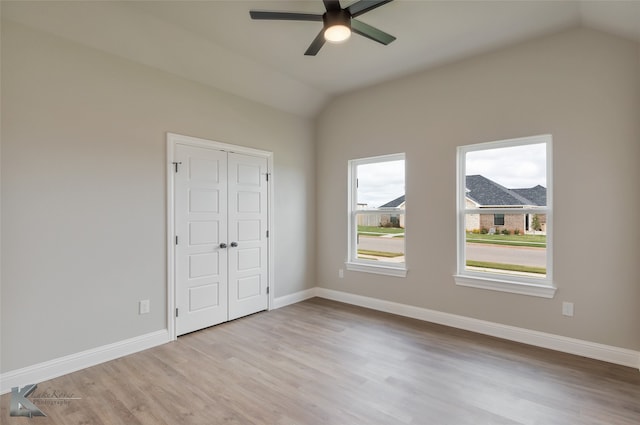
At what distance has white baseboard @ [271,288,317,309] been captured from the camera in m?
4.57

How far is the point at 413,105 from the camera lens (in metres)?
→ 4.09

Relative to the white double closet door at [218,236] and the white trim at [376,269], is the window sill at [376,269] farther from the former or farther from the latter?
the white double closet door at [218,236]

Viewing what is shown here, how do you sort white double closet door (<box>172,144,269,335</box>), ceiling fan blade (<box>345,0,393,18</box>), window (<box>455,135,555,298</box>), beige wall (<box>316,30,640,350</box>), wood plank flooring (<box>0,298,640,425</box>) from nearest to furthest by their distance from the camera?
wood plank flooring (<box>0,298,640,425</box>) → ceiling fan blade (<box>345,0,393,18</box>) → beige wall (<box>316,30,640,350</box>) → window (<box>455,135,555,298</box>) → white double closet door (<box>172,144,269,335</box>)

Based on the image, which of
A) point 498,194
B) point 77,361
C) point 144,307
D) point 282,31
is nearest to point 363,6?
point 282,31

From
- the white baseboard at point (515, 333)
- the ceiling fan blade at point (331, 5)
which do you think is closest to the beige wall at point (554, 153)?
the white baseboard at point (515, 333)

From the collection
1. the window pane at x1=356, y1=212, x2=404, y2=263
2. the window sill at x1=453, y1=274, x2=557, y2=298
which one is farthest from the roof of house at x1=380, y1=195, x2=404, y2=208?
the window sill at x1=453, y1=274, x2=557, y2=298

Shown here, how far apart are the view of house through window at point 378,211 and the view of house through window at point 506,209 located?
2.70ft

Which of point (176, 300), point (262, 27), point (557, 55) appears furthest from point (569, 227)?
point (176, 300)

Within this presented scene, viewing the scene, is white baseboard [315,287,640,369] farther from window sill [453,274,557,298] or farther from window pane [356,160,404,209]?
window pane [356,160,404,209]

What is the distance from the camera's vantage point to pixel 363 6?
233 cm

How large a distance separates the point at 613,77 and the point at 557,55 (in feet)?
1.69

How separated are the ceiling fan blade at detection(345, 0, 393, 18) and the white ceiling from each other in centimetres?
37

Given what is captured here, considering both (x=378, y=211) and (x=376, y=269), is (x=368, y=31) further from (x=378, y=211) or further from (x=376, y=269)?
(x=376, y=269)

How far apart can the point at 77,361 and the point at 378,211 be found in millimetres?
3683
